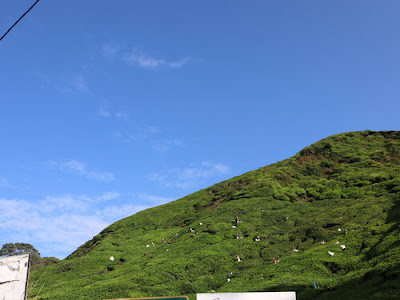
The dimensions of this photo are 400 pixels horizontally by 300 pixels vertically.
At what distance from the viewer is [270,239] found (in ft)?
105

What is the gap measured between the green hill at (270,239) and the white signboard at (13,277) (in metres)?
3.95

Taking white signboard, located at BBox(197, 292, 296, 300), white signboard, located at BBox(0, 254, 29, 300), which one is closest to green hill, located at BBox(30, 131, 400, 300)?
white signboard, located at BBox(0, 254, 29, 300)

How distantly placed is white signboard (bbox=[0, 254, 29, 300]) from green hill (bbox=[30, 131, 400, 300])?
395 cm

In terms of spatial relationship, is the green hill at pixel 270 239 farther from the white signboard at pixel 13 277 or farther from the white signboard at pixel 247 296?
the white signboard at pixel 247 296

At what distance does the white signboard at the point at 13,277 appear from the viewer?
1429 cm

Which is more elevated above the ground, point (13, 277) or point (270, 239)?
point (270, 239)

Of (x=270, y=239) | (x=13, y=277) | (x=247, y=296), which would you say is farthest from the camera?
(x=270, y=239)

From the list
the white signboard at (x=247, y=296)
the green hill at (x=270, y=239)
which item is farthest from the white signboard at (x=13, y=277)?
the white signboard at (x=247, y=296)

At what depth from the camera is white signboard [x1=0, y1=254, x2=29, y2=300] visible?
14.3m

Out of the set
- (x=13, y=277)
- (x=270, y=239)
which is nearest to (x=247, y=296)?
(x=13, y=277)

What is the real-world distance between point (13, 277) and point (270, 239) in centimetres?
2240

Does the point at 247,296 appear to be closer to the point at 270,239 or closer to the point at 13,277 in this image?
the point at 13,277

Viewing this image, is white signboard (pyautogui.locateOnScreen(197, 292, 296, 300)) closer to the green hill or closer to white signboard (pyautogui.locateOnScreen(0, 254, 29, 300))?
the green hill

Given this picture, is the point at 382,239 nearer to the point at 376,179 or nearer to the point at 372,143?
the point at 376,179
